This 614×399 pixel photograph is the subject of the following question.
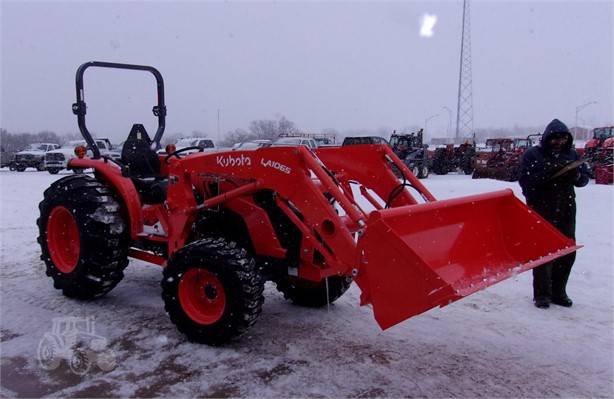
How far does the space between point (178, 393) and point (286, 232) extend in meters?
1.55

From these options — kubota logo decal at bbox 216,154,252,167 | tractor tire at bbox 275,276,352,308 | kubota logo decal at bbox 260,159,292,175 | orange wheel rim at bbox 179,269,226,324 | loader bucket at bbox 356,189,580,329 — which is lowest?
tractor tire at bbox 275,276,352,308

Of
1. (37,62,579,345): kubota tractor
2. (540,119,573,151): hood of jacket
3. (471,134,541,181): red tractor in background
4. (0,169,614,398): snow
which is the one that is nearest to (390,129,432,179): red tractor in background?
(471,134,541,181): red tractor in background

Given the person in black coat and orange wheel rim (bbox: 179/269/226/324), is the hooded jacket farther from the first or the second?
orange wheel rim (bbox: 179/269/226/324)

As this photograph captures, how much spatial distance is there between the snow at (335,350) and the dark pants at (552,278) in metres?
0.17

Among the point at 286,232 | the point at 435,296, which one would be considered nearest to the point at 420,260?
the point at 435,296

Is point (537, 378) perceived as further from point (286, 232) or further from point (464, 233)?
point (286, 232)

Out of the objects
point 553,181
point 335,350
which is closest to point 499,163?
point 553,181

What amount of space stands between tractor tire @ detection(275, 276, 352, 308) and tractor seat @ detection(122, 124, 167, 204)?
1616 mm

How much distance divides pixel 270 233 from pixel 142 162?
2.06 meters

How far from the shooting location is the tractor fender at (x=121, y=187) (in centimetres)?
480

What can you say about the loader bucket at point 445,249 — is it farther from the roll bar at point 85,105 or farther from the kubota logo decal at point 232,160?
the roll bar at point 85,105

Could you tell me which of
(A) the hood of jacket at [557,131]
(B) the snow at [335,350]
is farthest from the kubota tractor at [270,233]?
(A) the hood of jacket at [557,131]

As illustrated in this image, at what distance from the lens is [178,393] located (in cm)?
321

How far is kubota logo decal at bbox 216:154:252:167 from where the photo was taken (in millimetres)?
3959
